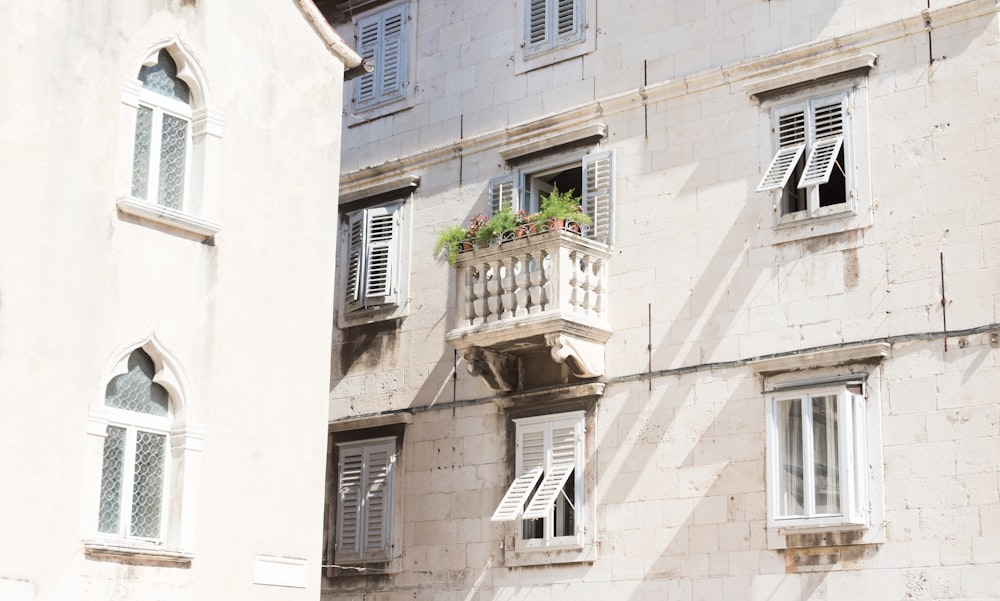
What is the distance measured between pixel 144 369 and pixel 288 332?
1.89m

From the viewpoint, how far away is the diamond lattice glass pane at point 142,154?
16312 millimetres

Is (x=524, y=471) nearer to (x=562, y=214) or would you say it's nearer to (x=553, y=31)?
(x=562, y=214)

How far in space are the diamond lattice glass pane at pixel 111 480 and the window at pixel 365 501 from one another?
6.44 metres

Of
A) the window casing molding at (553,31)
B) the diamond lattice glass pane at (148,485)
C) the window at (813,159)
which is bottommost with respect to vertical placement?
the diamond lattice glass pane at (148,485)

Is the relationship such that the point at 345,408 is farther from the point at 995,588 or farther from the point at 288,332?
the point at 995,588

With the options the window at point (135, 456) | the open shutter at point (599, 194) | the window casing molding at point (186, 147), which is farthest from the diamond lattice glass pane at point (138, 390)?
the open shutter at point (599, 194)

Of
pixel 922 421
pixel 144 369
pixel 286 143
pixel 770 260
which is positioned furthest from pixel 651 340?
pixel 144 369

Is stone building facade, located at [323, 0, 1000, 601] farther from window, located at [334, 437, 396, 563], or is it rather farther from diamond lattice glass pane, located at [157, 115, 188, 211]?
diamond lattice glass pane, located at [157, 115, 188, 211]

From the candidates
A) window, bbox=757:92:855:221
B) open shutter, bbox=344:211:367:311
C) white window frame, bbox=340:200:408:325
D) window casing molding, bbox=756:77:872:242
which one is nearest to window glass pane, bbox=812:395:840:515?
window casing molding, bbox=756:77:872:242

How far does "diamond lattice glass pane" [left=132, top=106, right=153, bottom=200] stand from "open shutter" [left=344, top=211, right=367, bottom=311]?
6347mm

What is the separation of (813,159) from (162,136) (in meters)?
7.53

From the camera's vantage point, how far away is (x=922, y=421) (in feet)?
55.7

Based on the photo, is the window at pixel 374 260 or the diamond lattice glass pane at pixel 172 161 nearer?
the diamond lattice glass pane at pixel 172 161

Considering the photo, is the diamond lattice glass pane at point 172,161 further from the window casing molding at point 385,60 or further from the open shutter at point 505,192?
the window casing molding at point 385,60
